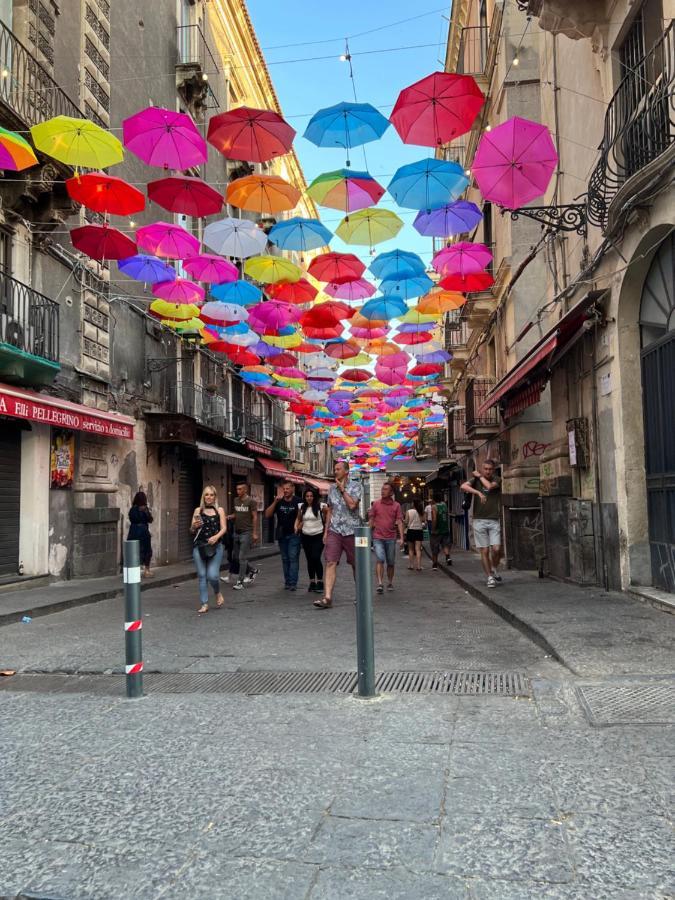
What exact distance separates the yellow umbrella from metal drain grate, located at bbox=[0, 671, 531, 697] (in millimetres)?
9043

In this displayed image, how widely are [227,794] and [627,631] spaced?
4632 millimetres

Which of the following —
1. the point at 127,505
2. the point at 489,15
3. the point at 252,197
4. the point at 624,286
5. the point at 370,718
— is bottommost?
the point at 370,718

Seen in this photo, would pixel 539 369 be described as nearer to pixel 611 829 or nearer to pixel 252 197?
pixel 252 197

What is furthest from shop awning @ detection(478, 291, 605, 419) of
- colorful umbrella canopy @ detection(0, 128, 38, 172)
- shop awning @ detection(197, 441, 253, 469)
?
shop awning @ detection(197, 441, 253, 469)

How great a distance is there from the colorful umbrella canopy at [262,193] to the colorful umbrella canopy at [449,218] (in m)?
2.09

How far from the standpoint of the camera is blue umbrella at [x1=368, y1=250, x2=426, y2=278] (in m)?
13.4

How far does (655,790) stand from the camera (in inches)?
120

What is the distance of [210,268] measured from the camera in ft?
41.3

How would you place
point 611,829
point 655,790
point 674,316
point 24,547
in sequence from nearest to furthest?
point 611,829, point 655,790, point 674,316, point 24,547

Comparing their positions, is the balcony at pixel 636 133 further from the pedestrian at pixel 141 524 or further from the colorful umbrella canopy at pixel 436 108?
the pedestrian at pixel 141 524

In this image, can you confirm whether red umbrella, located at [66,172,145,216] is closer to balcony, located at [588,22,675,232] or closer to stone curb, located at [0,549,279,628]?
stone curb, located at [0,549,279,628]

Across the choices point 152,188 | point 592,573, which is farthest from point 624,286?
point 152,188

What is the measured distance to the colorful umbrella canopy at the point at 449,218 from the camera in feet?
35.9

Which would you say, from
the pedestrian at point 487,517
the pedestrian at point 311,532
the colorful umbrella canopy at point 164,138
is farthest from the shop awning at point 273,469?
the colorful umbrella canopy at point 164,138
